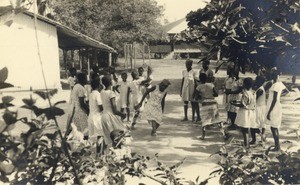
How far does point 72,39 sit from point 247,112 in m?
14.7

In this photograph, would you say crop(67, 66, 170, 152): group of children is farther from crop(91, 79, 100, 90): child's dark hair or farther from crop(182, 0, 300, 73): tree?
crop(182, 0, 300, 73): tree

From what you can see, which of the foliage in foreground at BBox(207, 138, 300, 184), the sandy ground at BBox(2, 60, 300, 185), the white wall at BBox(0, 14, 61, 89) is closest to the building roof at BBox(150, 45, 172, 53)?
the white wall at BBox(0, 14, 61, 89)

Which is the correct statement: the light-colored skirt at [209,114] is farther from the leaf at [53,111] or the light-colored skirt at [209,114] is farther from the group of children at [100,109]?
the leaf at [53,111]

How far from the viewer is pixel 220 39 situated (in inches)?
146

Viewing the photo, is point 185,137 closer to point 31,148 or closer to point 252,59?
point 252,59

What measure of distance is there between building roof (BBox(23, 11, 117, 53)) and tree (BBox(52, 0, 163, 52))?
21.0 feet

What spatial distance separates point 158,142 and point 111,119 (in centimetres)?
172

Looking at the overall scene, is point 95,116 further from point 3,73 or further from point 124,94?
point 3,73

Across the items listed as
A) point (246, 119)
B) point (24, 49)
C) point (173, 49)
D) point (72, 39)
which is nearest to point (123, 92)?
point (246, 119)

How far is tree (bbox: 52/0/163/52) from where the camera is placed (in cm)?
2852

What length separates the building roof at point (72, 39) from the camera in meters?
17.9

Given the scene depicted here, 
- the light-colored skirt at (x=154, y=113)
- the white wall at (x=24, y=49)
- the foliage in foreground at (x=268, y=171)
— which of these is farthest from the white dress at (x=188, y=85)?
the white wall at (x=24, y=49)

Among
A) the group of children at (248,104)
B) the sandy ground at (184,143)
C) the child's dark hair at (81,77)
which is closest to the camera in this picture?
the sandy ground at (184,143)

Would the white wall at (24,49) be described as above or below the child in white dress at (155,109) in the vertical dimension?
above
